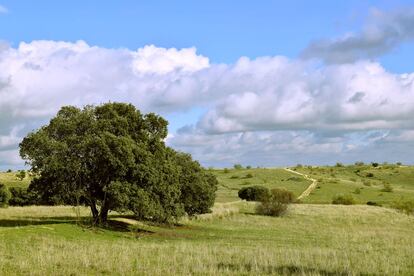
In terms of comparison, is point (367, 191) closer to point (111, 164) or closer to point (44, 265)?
point (111, 164)

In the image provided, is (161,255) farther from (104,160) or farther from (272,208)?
(272,208)

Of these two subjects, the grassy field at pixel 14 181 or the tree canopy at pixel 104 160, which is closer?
the tree canopy at pixel 104 160

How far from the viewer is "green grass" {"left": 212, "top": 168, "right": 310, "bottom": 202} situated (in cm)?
11402

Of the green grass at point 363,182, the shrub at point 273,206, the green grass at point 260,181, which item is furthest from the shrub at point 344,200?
the shrub at point 273,206

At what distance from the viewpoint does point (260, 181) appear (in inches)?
5261

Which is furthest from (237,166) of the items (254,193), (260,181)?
(254,193)

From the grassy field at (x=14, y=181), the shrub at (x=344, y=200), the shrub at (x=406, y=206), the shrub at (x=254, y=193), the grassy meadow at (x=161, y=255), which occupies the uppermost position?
the grassy field at (x=14, y=181)

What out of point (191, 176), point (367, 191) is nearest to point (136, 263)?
point (191, 176)

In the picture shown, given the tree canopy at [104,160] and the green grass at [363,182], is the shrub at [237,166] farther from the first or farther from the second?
the tree canopy at [104,160]

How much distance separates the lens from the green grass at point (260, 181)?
114 meters

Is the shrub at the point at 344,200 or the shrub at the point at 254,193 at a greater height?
the shrub at the point at 254,193

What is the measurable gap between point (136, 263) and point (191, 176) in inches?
1449

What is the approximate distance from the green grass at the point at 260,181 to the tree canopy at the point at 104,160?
5719 centimetres

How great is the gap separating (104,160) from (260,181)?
96951 millimetres
